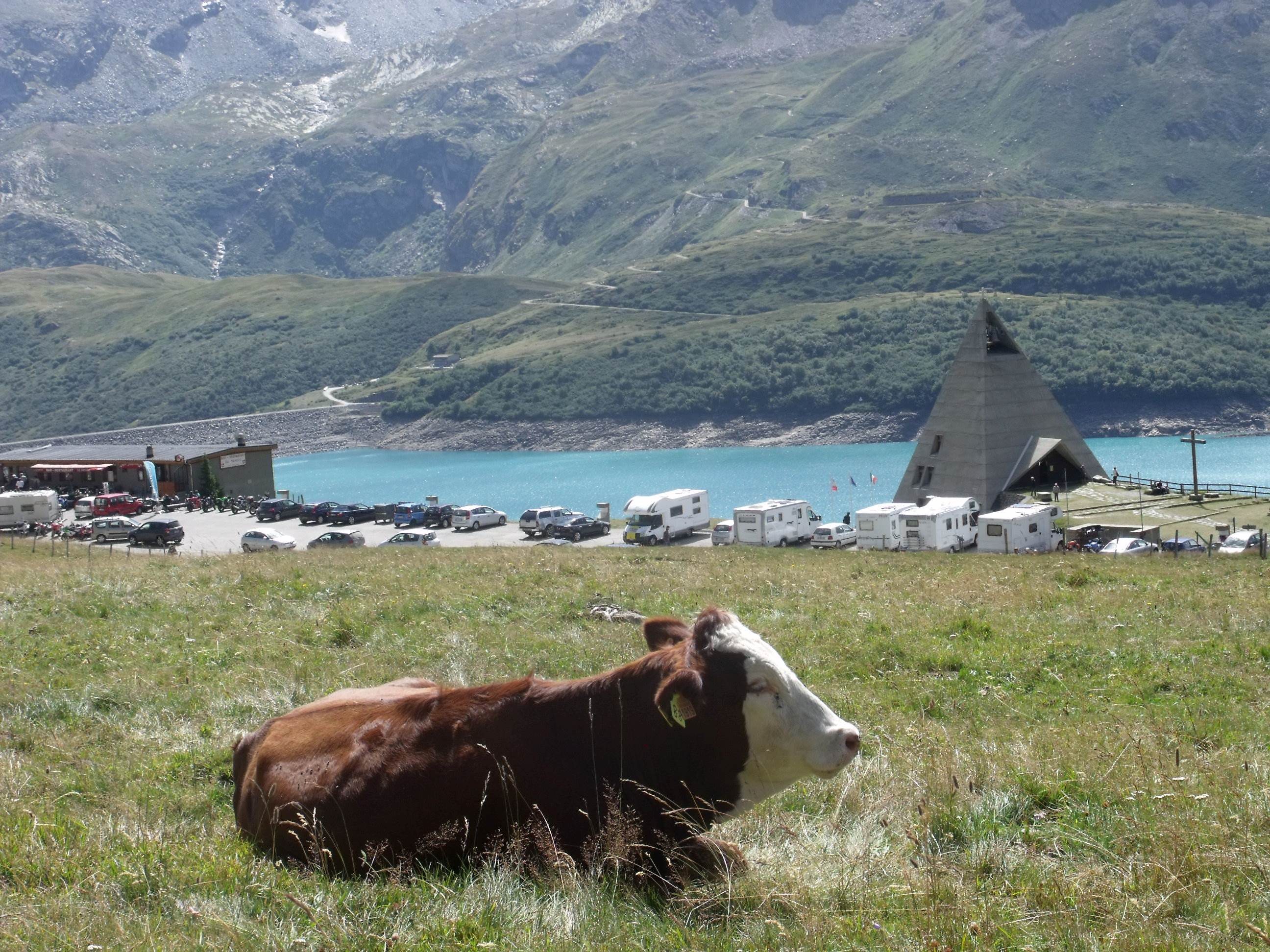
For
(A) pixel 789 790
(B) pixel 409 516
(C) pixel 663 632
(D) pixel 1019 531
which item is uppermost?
(C) pixel 663 632

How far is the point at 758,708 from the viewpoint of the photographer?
15.4ft

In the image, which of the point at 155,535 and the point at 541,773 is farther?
the point at 155,535

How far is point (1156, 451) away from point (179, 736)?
105334mm

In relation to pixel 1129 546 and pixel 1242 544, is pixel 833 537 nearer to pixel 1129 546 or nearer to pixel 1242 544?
pixel 1129 546

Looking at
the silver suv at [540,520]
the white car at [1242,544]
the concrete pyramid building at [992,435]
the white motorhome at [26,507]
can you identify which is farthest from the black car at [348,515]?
the white car at [1242,544]

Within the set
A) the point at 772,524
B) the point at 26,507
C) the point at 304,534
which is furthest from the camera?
the point at 304,534

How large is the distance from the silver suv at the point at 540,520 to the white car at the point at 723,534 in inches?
288

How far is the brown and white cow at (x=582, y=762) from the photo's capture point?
15.3 feet

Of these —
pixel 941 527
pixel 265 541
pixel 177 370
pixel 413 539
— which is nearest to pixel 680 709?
pixel 941 527

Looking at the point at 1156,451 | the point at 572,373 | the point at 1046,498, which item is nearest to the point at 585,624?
the point at 1046,498

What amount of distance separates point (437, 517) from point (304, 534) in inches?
266

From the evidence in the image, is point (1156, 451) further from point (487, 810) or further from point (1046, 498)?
point (487, 810)

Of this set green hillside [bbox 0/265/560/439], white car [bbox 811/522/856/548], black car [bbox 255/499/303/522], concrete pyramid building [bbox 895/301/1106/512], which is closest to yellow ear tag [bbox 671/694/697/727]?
white car [bbox 811/522/856/548]

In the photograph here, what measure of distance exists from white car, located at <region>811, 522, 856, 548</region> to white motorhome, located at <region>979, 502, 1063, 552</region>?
6.17 meters
